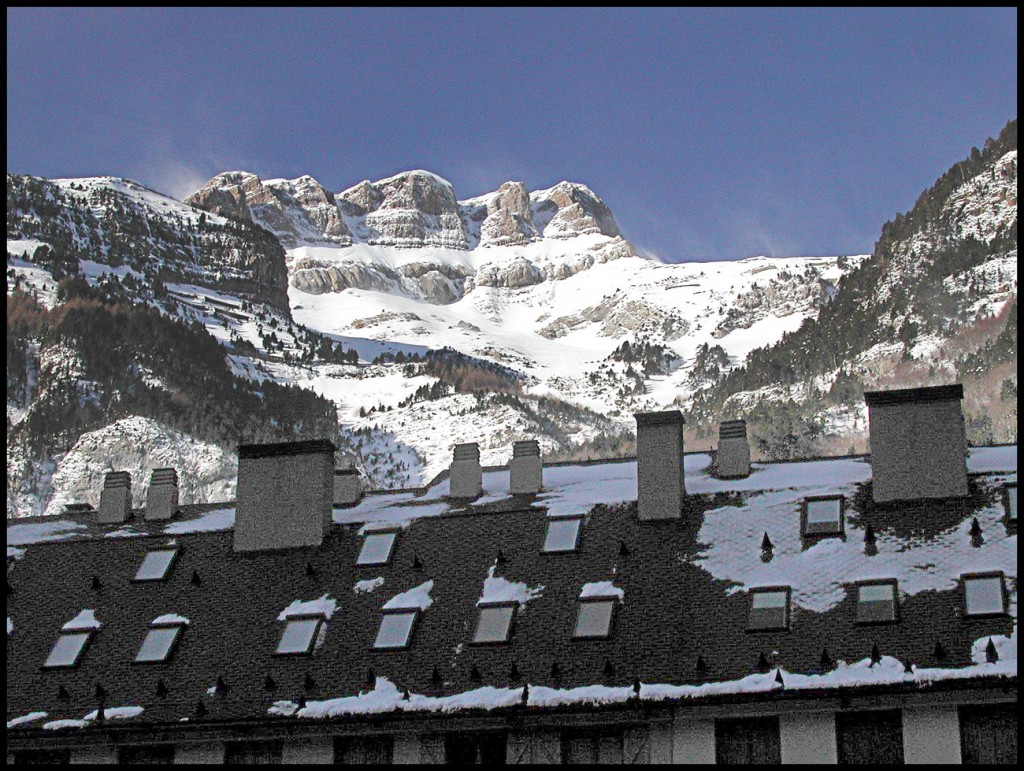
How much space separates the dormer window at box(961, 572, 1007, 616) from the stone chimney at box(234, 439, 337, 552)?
19.1m

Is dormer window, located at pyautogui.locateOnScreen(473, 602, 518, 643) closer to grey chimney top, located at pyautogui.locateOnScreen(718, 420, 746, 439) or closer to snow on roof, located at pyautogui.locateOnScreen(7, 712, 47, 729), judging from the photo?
grey chimney top, located at pyautogui.locateOnScreen(718, 420, 746, 439)

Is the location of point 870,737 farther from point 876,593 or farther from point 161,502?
point 161,502

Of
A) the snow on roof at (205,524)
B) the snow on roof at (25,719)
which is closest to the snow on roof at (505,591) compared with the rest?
the snow on roof at (205,524)

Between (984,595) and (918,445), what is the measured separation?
6.62 m

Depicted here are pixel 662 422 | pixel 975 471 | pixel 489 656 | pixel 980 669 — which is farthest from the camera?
pixel 662 422

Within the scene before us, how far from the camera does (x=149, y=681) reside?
138ft

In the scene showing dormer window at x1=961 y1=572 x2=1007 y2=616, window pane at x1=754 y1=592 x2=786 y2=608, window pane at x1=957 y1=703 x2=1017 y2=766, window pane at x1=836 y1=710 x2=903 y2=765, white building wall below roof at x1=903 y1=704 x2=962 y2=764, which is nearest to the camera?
window pane at x1=957 y1=703 x2=1017 y2=766

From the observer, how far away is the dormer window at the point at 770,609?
1491 inches

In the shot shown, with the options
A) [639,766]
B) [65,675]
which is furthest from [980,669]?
[65,675]

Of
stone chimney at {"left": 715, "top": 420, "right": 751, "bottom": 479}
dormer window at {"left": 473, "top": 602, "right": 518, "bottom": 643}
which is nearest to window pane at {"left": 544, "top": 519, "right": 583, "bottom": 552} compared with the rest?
dormer window at {"left": 473, "top": 602, "right": 518, "bottom": 643}

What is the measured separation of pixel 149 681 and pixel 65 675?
268 cm

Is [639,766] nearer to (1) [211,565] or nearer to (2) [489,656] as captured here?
(2) [489,656]

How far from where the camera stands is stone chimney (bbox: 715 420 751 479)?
46.3 metres

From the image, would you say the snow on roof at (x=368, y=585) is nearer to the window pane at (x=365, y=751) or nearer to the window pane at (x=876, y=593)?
the window pane at (x=365, y=751)
